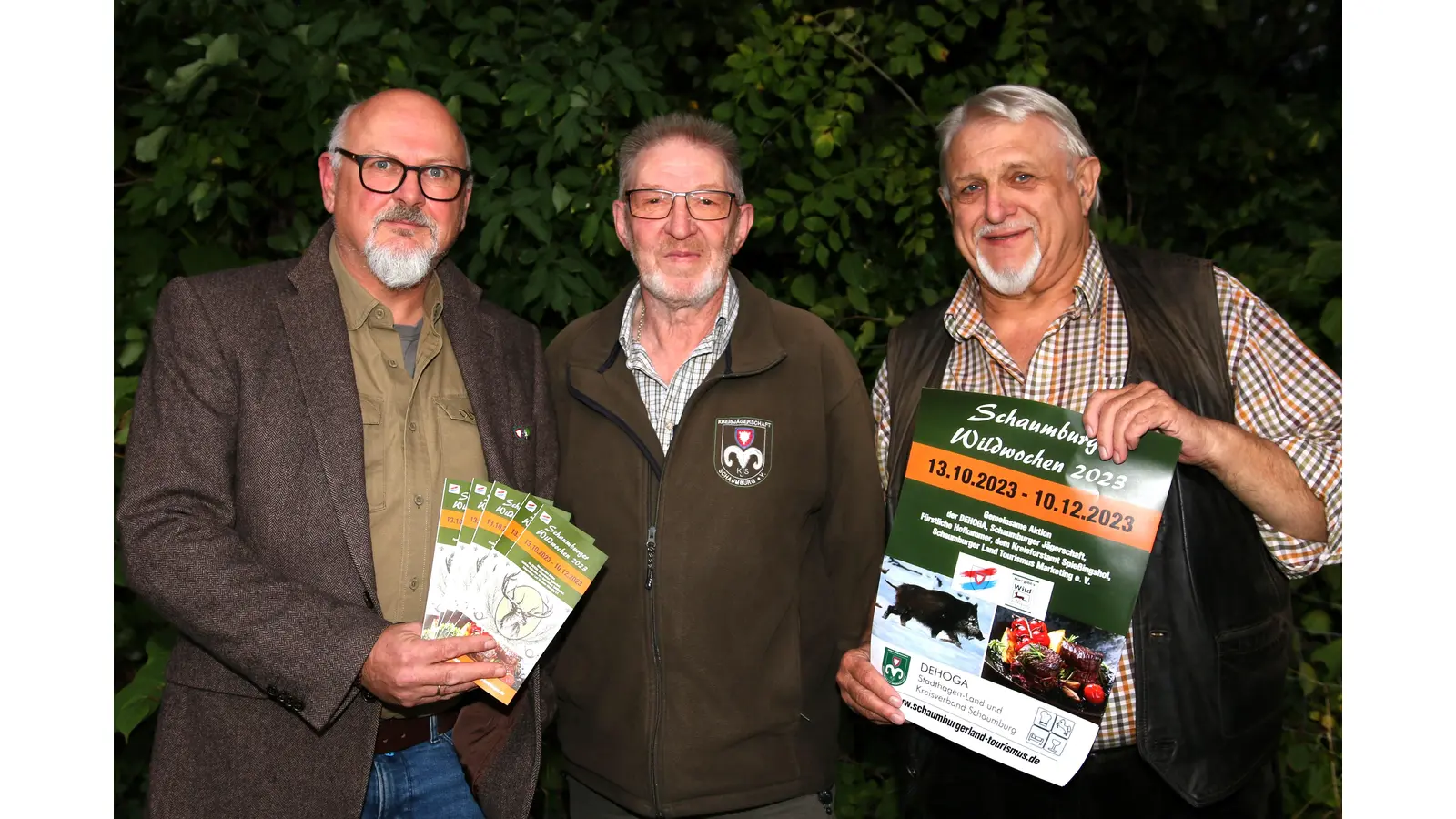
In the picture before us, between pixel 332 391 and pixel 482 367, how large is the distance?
16.2 inches

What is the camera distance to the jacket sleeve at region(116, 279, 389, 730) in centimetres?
245

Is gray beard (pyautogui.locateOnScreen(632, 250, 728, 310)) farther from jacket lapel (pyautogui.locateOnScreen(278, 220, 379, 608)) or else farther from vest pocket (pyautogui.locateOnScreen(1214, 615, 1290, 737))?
vest pocket (pyautogui.locateOnScreen(1214, 615, 1290, 737))

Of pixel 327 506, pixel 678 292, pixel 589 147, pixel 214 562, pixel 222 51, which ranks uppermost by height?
pixel 222 51

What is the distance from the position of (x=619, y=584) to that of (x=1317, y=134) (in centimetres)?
471

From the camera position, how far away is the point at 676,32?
4.89m

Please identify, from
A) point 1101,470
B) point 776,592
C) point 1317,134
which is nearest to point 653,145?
point 776,592

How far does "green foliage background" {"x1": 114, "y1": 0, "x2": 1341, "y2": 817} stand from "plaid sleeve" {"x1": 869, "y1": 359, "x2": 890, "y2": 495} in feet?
3.52

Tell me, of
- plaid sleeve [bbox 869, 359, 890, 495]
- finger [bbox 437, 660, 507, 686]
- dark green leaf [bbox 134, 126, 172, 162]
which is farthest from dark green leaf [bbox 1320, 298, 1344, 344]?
dark green leaf [bbox 134, 126, 172, 162]

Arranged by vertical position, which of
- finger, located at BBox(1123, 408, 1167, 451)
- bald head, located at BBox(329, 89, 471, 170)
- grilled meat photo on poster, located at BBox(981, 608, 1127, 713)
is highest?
bald head, located at BBox(329, 89, 471, 170)

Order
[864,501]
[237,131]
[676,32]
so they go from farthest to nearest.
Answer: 1. [676,32]
2. [237,131]
3. [864,501]

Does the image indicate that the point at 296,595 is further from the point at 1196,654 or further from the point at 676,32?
the point at 676,32

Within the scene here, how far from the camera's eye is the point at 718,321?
10.0 feet

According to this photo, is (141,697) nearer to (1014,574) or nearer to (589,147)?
(589,147)

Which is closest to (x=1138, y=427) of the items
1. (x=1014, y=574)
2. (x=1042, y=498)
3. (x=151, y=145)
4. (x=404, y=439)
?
(x=1042, y=498)
